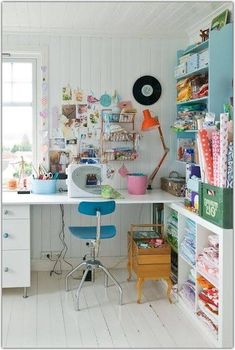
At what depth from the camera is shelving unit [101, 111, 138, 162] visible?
434cm

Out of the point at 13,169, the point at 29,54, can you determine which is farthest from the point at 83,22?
the point at 13,169

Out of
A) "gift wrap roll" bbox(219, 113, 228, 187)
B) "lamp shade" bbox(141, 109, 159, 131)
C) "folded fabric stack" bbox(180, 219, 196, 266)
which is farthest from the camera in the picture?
"lamp shade" bbox(141, 109, 159, 131)

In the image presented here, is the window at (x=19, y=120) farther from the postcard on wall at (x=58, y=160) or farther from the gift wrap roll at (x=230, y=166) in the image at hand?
the gift wrap roll at (x=230, y=166)

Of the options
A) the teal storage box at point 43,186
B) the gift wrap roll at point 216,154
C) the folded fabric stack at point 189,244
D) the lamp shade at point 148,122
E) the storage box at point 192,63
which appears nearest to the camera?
the gift wrap roll at point 216,154

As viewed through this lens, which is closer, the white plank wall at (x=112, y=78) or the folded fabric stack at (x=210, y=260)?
the folded fabric stack at (x=210, y=260)

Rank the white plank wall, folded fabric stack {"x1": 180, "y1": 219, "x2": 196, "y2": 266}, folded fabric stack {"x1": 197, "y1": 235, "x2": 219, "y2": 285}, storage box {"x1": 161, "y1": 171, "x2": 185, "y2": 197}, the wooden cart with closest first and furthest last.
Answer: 1. folded fabric stack {"x1": 197, "y1": 235, "x2": 219, "y2": 285}
2. folded fabric stack {"x1": 180, "y1": 219, "x2": 196, "y2": 266}
3. the wooden cart
4. storage box {"x1": 161, "y1": 171, "x2": 185, "y2": 197}
5. the white plank wall

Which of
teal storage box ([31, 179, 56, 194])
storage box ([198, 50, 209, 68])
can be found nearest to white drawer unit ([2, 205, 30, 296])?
teal storage box ([31, 179, 56, 194])

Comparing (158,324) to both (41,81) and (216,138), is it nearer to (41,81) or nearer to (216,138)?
(216,138)

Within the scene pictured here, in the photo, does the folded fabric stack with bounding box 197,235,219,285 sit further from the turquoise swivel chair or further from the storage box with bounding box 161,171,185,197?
the storage box with bounding box 161,171,185,197

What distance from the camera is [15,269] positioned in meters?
3.62

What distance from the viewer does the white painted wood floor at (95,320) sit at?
288cm

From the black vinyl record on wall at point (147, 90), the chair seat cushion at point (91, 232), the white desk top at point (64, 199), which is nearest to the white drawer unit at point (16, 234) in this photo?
the white desk top at point (64, 199)

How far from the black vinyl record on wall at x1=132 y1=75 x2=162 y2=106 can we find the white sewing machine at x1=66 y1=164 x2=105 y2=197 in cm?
86

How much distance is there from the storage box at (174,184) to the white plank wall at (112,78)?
0.34 feet
